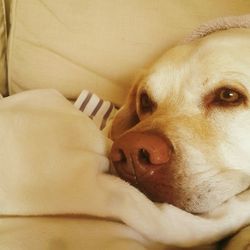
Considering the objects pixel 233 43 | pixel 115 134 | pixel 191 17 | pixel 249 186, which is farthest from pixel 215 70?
pixel 191 17

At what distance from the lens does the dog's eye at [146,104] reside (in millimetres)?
1404

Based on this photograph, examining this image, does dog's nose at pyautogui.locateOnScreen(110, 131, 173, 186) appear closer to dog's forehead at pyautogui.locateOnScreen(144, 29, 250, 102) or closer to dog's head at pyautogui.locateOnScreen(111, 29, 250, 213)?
dog's head at pyautogui.locateOnScreen(111, 29, 250, 213)

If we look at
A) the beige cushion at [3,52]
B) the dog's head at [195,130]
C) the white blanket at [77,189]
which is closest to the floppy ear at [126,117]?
the dog's head at [195,130]

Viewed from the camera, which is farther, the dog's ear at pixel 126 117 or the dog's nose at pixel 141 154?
the dog's ear at pixel 126 117

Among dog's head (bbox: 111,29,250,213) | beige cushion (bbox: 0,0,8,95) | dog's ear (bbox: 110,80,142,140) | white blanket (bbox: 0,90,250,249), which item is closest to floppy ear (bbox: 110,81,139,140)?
dog's ear (bbox: 110,80,142,140)

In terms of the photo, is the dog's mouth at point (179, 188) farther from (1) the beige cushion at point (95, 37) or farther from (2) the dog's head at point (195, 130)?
(1) the beige cushion at point (95, 37)

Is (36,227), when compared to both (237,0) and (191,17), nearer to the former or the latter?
(191,17)

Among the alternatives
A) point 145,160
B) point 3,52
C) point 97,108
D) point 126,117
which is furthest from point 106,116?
point 145,160

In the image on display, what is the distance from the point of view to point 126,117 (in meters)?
1.56

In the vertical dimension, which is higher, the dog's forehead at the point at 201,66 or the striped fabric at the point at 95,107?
the dog's forehead at the point at 201,66

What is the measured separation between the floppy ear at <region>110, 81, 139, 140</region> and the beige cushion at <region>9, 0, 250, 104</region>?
0.18m

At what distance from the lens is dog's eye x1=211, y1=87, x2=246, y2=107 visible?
46.3 inches

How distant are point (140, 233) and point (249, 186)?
0.34 m

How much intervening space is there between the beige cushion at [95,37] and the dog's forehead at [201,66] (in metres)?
0.29
